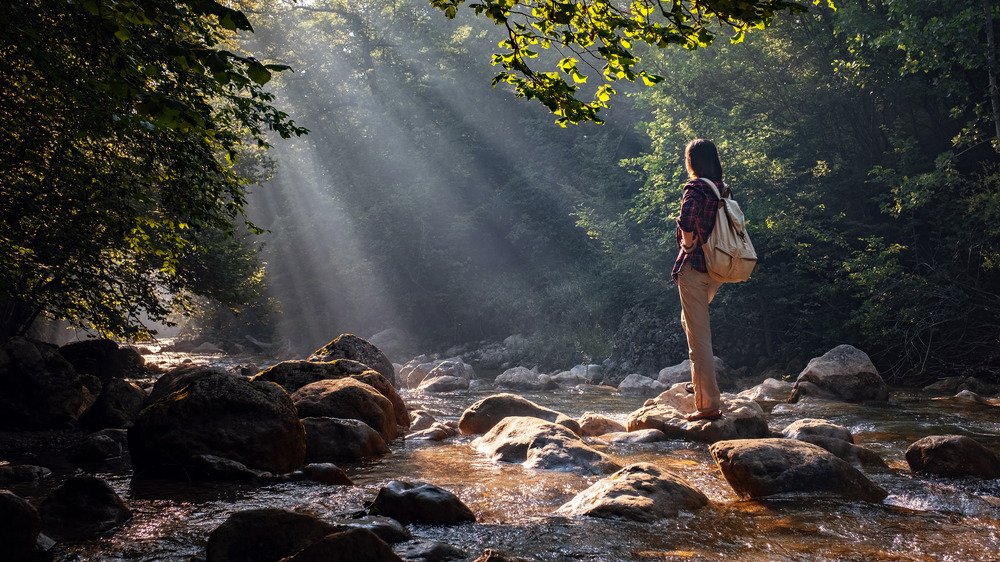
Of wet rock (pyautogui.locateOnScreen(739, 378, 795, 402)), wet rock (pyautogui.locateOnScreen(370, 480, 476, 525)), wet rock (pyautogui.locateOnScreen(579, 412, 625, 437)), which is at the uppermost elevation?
wet rock (pyautogui.locateOnScreen(370, 480, 476, 525))

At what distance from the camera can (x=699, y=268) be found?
5895 millimetres

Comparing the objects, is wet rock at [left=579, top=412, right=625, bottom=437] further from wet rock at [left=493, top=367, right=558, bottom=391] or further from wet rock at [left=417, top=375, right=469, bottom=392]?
wet rock at [left=493, top=367, right=558, bottom=391]

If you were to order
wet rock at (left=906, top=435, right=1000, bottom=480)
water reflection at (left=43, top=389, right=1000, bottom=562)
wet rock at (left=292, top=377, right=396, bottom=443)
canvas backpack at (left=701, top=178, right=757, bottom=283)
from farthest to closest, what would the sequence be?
wet rock at (left=292, top=377, right=396, bottom=443) < canvas backpack at (left=701, top=178, right=757, bottom=283) < wet rock at (left=906, top=435, right=1000, bottom=480) < water reflection at (left=43, top=389, right=1000, bottom=562)

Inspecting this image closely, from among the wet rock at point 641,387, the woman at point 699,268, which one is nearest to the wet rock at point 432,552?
the woman at point 699,268

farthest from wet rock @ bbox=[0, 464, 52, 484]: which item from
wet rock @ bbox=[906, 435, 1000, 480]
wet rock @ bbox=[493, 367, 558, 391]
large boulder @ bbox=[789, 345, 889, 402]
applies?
wet rock @ bbox=[493, 367, 558, 391]

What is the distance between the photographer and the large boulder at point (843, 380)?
9014mm

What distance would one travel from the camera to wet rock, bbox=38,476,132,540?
135 inches

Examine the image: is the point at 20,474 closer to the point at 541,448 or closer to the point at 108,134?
the point at 108,134

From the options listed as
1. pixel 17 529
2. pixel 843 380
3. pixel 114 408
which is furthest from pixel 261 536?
pixel 843 380

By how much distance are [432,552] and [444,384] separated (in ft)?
34.4

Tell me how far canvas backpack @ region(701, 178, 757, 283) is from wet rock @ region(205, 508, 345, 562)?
418 cm

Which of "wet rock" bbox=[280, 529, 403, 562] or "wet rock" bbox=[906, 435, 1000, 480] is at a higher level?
"wet rock" bbox=[280, 529, 403, 562]

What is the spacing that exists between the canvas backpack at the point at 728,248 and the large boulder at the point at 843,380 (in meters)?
4.59

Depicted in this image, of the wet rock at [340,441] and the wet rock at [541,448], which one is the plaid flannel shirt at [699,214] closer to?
the wet rock at [541,448]
